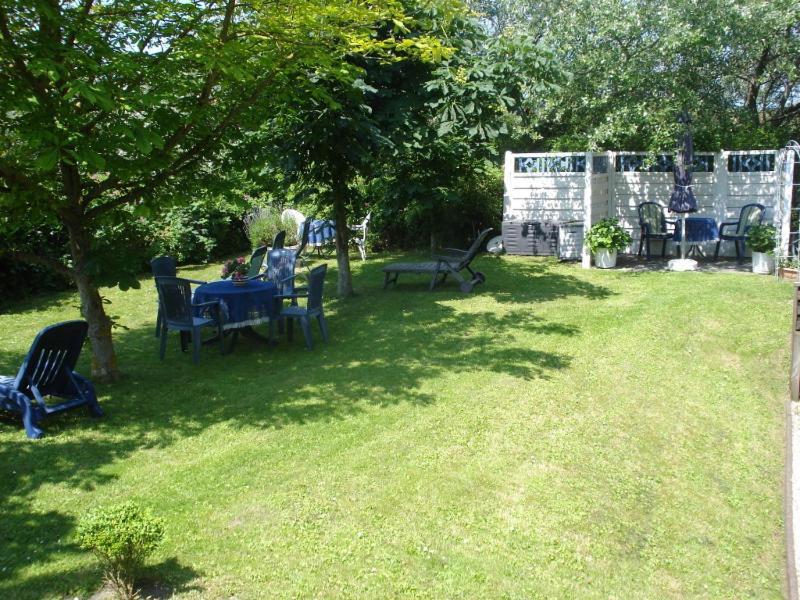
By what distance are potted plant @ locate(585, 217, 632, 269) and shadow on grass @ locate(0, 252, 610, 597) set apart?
1923 millimetres

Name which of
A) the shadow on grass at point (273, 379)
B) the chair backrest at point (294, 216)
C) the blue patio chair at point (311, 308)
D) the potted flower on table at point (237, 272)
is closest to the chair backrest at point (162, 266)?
the shadow on grass at point (273, 379)

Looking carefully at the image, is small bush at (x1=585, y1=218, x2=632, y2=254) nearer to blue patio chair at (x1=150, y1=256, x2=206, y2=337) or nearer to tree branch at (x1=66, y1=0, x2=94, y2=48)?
blue patio chair at (x1=150, y1=256, x2=206, y2=337)

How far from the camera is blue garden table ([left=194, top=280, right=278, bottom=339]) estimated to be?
792 centimetres

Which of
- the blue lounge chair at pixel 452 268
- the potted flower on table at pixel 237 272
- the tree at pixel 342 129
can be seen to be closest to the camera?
the potted flower on table at pixel 237 272

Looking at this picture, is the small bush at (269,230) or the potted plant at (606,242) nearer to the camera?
the potted plant at (606,242)

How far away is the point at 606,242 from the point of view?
12.2 meters

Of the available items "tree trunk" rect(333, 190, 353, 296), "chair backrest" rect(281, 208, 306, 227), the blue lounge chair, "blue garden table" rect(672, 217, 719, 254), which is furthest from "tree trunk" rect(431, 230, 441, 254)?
"blue garden table" rect(672, 217, 719, 254)

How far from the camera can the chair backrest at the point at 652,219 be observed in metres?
13.2

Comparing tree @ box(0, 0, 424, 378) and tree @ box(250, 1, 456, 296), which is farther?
tree @ box(250, 1, 456, 296)

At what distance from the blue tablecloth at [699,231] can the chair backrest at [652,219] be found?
624 mm

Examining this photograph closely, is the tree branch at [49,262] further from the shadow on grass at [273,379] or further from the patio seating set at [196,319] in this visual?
the shadow on grass at [273,379]

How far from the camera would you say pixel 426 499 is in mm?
4496

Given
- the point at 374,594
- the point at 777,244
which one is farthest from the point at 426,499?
the point at 777,244

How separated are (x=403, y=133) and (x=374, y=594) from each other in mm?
7452
